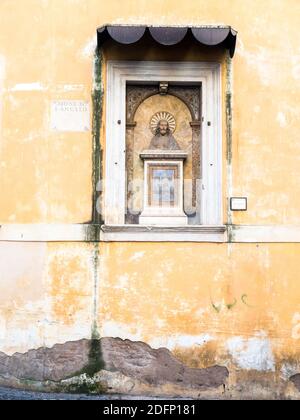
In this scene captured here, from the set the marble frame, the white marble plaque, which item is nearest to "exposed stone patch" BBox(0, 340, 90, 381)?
the marble frame

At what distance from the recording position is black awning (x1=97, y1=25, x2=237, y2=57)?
27.1 ft

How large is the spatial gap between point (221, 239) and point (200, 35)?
2.67 meters

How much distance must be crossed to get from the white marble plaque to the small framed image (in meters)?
2.16

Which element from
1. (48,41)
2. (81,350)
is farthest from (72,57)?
(81,350)

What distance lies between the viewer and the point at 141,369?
8273 millimetres

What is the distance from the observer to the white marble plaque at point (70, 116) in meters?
8.56

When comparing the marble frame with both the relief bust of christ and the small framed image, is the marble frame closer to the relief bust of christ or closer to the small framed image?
the small framed image

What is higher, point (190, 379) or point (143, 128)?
point (143, 128)

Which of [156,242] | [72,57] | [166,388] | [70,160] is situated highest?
[72,57]

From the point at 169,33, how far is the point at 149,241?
272cm

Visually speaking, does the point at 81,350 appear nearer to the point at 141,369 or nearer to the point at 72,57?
the point at 141,369

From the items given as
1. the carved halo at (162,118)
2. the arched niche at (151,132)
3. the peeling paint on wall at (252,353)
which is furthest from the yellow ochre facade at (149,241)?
the carved halo at (162,118)

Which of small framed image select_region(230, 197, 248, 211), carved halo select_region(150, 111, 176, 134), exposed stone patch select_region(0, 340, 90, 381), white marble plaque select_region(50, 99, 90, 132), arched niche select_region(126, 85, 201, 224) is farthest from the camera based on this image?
carved halo select_region(150, 111, 176, 134)

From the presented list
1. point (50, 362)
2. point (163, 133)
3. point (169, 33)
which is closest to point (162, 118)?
point (163, 133)
